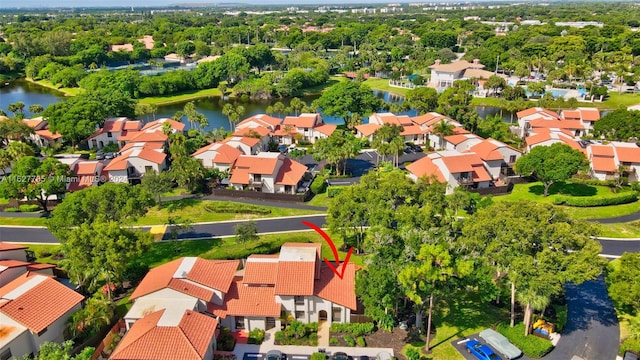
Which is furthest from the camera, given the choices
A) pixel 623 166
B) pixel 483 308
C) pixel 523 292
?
pixel 623 166

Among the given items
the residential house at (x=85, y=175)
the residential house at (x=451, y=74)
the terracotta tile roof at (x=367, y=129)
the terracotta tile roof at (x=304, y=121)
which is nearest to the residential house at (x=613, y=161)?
the terracotta tile roof at (x=367, y=129)

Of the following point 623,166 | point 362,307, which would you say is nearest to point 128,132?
point 362,307

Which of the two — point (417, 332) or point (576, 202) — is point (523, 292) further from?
point (576, 202)

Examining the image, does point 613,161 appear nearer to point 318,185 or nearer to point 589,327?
point 589,327

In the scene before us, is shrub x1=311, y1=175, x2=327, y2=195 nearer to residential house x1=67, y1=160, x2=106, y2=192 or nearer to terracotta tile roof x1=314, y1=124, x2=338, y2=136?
terracotta tile roof x1=314, y1=124, x2=338, y2=136

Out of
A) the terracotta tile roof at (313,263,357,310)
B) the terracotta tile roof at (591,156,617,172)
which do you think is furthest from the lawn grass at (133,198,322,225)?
the terracotta tile roof at (591,156,617,172)

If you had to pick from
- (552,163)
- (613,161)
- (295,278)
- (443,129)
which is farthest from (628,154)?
(295,278)
